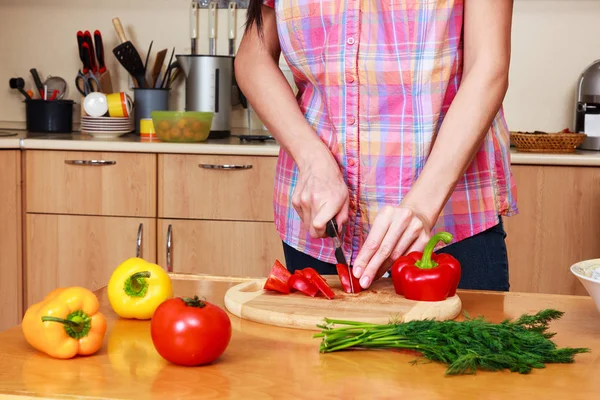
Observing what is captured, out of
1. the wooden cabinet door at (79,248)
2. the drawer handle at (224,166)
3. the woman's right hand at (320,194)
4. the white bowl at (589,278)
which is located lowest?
the wooden cabinet door at (79,248)

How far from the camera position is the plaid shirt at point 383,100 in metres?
1.46

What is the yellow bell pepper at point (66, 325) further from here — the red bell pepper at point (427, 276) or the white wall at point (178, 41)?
the white wall at point (178, 41)

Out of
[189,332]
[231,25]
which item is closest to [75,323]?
[189,332]

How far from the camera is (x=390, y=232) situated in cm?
127

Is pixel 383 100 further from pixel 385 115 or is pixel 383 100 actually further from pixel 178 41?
pixel 178 41

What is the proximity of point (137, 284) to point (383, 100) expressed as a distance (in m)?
0.55

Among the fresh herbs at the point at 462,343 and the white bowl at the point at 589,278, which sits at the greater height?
the white bowl at the point at 589,278

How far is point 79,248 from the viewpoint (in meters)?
2.88

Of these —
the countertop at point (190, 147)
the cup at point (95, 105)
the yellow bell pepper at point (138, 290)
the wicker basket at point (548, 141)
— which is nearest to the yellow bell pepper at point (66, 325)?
the yellow bell pepper at point (138, 290)

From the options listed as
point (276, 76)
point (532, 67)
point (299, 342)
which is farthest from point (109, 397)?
point (532, 67)

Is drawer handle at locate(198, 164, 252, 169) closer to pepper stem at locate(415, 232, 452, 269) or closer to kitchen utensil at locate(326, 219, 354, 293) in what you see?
kitchen utensil at locate(326, 219, 354, 293)

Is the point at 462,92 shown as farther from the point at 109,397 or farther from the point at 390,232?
the point at 109,397

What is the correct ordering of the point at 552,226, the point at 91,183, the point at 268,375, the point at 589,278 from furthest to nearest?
the point at 91,183
the point at 552,226
the point at 589,278
the point at 268,375

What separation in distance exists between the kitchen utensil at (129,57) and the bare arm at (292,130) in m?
1.59
